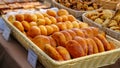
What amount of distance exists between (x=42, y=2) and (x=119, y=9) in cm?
72

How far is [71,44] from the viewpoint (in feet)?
3.48

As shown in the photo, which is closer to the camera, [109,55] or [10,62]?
[109,55]

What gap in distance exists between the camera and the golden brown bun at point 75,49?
1.03 m

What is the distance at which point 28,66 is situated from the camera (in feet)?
3.54

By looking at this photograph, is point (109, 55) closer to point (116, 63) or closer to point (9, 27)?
point (116, 63)

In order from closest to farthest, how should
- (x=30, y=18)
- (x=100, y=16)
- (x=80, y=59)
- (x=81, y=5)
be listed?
(x=80, y=59) → (x=30, y=18) → (x=100, y=16) → (x=81, y=5)

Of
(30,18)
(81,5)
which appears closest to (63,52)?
(30,18)

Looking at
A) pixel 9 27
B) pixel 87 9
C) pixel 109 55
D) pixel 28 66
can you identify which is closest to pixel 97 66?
pixel 109 55

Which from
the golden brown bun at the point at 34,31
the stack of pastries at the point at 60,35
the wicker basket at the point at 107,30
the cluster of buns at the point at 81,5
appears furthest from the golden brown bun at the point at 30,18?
the cluster of buns at the point at 81,5

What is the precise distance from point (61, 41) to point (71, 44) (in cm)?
7

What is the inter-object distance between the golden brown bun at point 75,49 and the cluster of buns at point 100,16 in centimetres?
45

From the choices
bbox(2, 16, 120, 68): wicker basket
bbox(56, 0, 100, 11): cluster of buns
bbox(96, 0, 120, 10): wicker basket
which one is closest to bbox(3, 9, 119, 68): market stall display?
bbox(2, 16, 120, 68): wicker basket

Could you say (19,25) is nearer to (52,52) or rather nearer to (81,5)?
(52,52)

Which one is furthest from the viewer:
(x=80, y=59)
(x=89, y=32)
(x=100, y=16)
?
(x=100, y=16)
